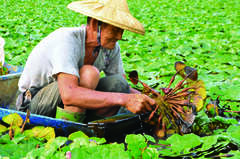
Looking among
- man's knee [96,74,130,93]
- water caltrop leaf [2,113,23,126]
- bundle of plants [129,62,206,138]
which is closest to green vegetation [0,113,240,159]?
water caltrop leaf [2,113,23,126]

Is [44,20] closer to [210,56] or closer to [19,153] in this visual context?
[210,56]

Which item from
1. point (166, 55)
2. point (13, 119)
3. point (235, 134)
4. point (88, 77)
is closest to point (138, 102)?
point (88, 77)

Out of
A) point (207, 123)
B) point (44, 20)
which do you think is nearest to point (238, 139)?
point (207, 123)

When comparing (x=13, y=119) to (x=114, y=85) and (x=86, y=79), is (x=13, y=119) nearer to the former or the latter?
(x=86, y=79)

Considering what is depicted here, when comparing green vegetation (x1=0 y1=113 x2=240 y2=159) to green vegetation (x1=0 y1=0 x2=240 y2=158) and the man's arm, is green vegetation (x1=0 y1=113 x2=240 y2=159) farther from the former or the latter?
the man's arm

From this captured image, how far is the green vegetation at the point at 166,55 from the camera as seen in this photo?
111 centimetres

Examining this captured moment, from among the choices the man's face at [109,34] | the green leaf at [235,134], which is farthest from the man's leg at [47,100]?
the green leaf at [235,134]

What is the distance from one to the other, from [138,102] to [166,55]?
5.83 feet

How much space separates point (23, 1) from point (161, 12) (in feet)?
12.0

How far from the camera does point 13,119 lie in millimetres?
1285

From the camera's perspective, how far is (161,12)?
6.06 meters

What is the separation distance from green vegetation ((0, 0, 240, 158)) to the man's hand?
0.55ft

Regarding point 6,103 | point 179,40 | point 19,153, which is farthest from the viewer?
point 179,40

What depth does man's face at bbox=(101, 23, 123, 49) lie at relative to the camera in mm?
1468
